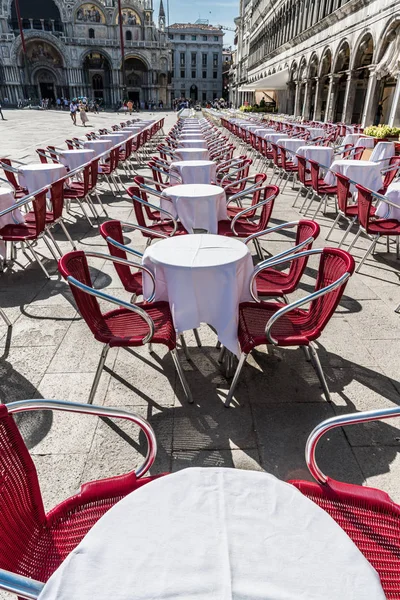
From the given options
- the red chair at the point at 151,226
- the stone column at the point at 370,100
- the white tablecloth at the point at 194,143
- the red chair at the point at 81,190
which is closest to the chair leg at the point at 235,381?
the red chair at the point at 151,226

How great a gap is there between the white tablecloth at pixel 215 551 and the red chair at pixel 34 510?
0.39 m

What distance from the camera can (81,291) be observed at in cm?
239

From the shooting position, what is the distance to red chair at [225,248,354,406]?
7.63 ft

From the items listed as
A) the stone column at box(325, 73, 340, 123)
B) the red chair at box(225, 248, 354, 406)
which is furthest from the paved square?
the stone column at box(325, 73, 340, 123)

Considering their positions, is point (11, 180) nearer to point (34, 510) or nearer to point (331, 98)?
point (34, 510)

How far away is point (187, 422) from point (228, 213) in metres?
3.43

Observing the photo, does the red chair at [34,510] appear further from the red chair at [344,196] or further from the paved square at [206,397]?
the red chair at [344,196]

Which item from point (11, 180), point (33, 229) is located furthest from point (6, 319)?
→ point (11, 180)

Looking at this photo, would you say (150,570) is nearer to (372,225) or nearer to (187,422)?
(187,422)

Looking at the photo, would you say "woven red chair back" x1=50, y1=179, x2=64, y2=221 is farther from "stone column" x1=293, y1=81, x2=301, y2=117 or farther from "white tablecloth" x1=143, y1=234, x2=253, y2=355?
"stone column" x1=293, y1=81, x2=301, y2=117

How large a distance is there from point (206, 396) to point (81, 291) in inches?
43.1

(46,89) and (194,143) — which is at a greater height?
(46,89)

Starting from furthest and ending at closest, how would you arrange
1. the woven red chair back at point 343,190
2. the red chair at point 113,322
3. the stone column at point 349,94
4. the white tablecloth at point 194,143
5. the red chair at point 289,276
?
the stone column at point 349,94, the white tablecloth at point 194,143, the woven red chair back at point 343,190, the red chair at point 289,276, the red chair at point 113,322

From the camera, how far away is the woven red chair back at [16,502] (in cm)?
122
